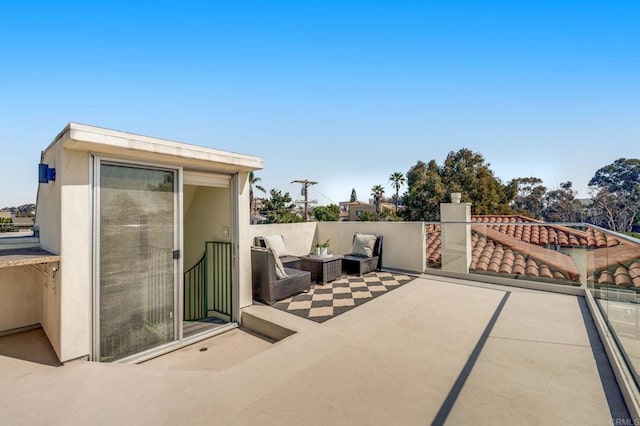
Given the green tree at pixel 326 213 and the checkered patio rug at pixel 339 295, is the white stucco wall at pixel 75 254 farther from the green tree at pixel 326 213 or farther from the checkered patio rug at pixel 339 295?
the green tree at pixel 326 213

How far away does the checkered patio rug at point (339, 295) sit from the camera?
13.2 ft

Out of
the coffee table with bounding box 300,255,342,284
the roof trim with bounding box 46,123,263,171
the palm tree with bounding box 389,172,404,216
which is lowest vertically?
the coffee table with bounding box 300,255,342,284

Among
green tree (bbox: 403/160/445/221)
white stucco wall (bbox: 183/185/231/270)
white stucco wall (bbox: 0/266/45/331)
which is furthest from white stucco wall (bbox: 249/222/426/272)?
green tree (bbox: 403/160/445/221)

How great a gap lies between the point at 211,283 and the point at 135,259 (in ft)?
5.33

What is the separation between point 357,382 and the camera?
224 centimetres

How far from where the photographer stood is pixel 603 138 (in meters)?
12.7

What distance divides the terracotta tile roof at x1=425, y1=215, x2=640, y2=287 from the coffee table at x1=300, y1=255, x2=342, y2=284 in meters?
2.15

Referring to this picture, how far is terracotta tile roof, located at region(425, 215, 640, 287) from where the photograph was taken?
3377 millimetres

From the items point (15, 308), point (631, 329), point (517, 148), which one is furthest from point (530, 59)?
point (517, 148)

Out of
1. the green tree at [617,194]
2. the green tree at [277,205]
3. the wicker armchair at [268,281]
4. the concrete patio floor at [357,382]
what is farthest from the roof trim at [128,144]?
the green tree at [617,194]

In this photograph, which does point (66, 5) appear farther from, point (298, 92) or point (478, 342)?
point (478, 342)

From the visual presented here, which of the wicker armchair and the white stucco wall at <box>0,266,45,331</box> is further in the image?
the wicker armchair

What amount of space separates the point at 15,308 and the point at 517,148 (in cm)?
2239

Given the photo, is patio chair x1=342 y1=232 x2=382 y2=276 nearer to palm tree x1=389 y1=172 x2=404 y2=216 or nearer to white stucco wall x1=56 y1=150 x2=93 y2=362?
white stucco wall x1=56 y1=150 x2=93 y2=362
